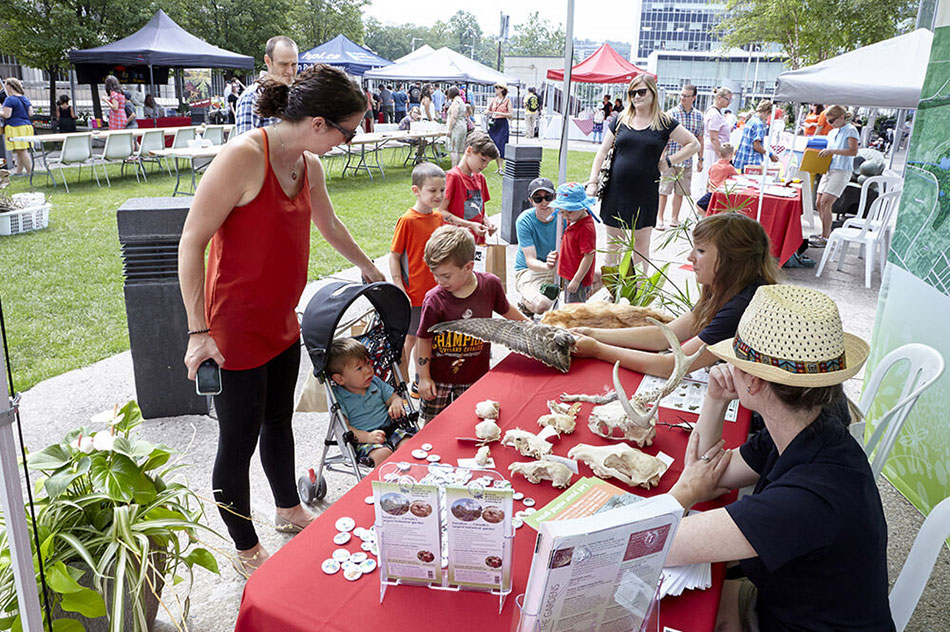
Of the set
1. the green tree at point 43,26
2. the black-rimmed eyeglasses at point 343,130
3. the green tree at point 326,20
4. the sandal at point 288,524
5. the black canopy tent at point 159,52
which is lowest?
the sandal at point 288,524

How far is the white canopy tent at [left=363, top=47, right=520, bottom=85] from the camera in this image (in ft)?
61.6

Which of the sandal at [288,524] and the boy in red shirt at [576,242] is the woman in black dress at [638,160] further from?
the sandal at [288,524]

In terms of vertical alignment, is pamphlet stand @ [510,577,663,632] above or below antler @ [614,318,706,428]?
below

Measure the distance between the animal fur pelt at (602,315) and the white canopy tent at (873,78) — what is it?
5458mm

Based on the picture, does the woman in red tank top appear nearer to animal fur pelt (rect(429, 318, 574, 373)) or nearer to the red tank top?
the red tank top

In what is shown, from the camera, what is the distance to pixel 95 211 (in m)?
10.5

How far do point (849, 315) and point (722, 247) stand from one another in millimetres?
4729

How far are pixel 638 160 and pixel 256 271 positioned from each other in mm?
4213

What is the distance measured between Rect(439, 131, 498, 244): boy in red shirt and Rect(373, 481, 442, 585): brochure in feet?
11.8

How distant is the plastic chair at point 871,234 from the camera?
26.2ft

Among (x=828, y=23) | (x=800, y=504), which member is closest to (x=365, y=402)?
(x=800, y=504)

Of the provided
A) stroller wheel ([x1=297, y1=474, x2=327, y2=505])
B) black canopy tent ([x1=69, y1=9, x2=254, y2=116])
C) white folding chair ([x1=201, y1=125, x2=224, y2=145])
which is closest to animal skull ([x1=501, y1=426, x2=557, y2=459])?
stroller wheel ([x1=297, y1=474, x2=327, y2=505])

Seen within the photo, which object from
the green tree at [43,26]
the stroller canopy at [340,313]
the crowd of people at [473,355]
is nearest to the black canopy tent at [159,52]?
the green tree at [43,26]

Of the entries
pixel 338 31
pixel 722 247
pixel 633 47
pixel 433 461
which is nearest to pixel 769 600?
pixel 433 461
